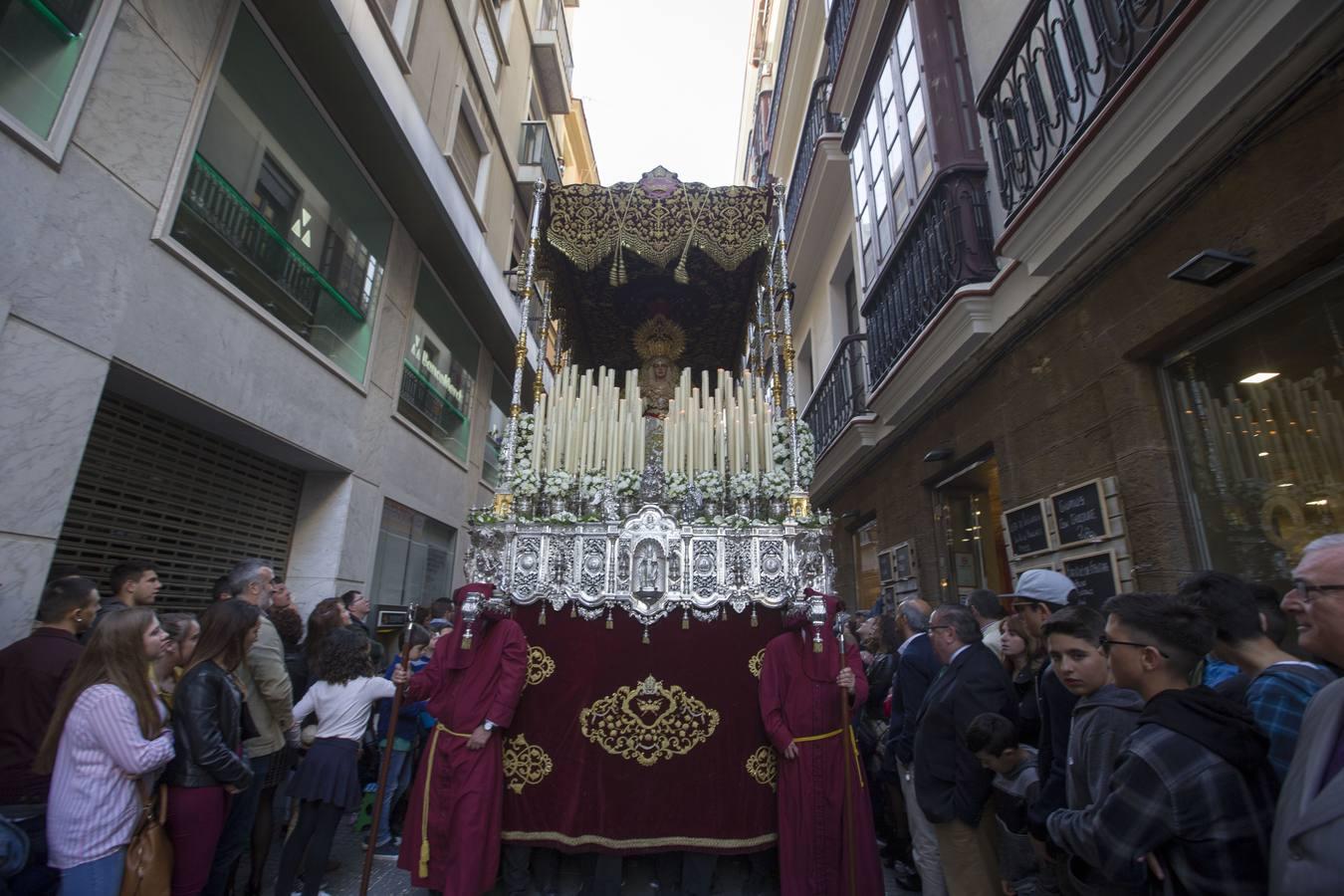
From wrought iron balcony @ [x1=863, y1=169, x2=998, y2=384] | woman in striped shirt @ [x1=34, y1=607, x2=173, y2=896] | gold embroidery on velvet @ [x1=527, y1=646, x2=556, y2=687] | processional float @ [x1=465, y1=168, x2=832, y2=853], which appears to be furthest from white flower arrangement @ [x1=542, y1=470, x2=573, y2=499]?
wrought iron balcony @ [x1=863, y1=169, x2=998, y2=384]

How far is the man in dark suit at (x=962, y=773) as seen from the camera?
3.25 m

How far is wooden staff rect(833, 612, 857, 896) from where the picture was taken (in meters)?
3.71

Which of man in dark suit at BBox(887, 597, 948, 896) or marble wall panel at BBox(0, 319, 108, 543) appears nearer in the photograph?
man in dark suit at BBox(887, 597, 948, 896)

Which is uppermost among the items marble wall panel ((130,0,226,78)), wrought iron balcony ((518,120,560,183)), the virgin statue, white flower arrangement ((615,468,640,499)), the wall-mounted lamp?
wrought iron balcony ((518,120,560,183))

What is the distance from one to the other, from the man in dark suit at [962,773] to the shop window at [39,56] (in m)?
6.44

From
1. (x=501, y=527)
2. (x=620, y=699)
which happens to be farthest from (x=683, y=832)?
(x=501, y=527)

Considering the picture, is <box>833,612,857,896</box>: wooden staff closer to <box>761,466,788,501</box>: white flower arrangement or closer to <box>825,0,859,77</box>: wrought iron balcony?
<box>761,466,788,501</box>: white flower arrangement

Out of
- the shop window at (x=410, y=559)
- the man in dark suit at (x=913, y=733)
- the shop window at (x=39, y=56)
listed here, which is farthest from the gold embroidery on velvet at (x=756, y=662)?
the shop window at (x=410, y=559)

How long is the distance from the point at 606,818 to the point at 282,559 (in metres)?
5.49

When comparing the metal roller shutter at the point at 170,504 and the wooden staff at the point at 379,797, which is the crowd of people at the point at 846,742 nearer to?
the wooden staff at the point at 379,797

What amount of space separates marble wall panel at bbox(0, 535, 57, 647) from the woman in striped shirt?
172cm

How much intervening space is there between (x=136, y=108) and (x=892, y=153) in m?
7.33

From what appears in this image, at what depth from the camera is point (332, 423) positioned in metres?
7.54

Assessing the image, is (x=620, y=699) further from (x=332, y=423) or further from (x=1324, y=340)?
(x=332, y=423)
